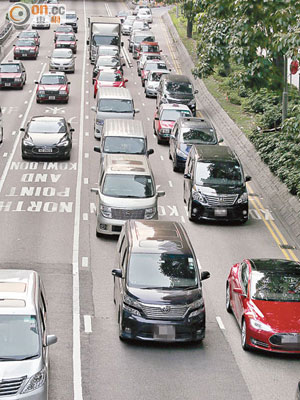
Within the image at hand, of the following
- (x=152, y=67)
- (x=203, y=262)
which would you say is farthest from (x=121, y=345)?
(x=152, y=67)

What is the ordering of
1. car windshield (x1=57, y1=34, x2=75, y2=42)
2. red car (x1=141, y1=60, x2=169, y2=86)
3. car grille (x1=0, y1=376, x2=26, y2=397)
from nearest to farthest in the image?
car grille (x1=0, y1=376, x2=26, y2=397) → red car (x1=141, y1=60, x2=169, y2=86) → car windshield (x1=57, y1=34, x2=75, y2=42)

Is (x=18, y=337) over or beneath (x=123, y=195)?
over

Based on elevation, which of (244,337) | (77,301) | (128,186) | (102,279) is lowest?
(102,279)

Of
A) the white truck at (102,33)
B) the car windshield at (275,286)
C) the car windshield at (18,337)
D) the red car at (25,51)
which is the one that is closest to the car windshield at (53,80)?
the white truck at (102,33)

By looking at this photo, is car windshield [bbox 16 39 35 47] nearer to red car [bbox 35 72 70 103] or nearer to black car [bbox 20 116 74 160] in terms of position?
red car [bbox 35 72 70 103]

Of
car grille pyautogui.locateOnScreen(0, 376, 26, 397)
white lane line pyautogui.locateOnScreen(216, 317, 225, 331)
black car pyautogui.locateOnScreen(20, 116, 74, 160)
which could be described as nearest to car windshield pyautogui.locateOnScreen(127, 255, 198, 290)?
white lane line pyautogui.locateOnScreen(216, 317, 225, 331)

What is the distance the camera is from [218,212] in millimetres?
27141

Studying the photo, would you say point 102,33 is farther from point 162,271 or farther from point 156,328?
point 156,328

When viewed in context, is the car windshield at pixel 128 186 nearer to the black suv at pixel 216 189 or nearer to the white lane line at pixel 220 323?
the black suv at pixel 216 189

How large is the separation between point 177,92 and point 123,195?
68.6ft

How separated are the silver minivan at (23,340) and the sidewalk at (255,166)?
44.7 ft

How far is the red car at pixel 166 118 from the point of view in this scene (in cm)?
3894

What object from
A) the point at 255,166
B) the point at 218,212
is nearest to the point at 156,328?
the point at 218,212

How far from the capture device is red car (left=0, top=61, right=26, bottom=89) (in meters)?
52.4
